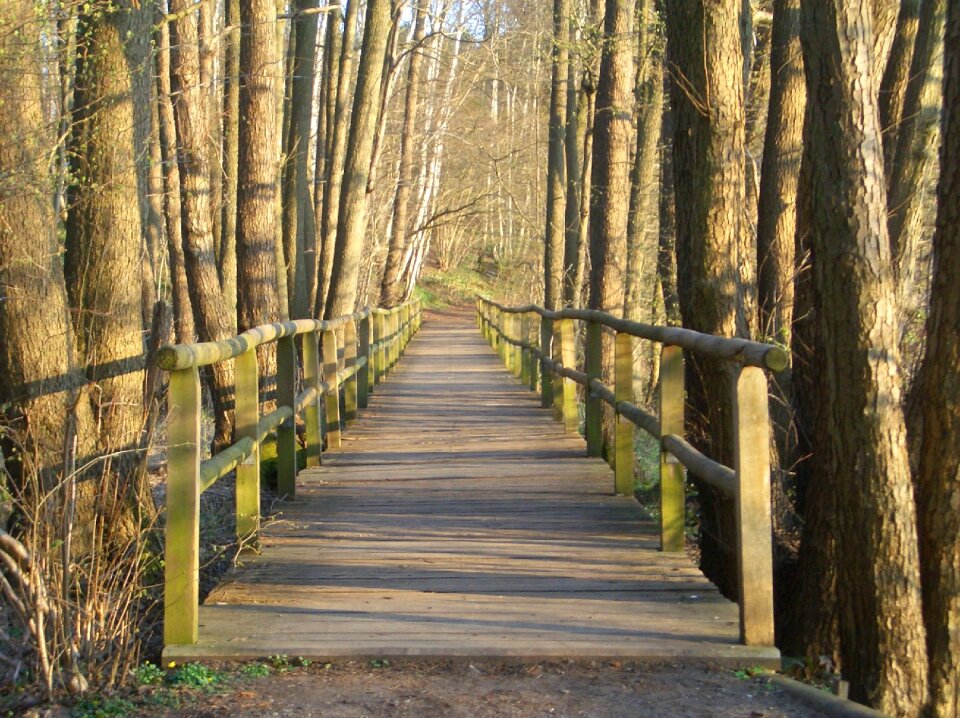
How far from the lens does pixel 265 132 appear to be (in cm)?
1325

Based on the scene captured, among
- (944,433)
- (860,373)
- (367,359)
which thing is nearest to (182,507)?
(860,373)

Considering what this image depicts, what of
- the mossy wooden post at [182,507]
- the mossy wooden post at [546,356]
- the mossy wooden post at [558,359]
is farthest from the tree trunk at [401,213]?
the mossy wooden post at [182,507]

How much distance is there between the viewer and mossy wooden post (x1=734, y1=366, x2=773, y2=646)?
4688 millimetres

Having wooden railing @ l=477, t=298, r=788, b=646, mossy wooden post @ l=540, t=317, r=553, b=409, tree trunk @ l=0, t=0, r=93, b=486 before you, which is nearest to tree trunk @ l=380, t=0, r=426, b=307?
mossy wooden post @ l=540, t=317, r=553, b=409

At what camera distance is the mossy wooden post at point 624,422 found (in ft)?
23.8

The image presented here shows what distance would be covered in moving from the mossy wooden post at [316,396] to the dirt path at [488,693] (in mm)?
3995

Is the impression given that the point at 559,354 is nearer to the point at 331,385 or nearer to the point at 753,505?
the point at 331,385

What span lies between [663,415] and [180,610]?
255 centimetres

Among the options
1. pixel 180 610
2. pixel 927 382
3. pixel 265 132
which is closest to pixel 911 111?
pixel 927 382

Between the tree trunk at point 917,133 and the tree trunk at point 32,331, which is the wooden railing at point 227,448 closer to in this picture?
→ the tree trunk at point 32,331

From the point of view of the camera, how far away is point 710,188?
6930 mm

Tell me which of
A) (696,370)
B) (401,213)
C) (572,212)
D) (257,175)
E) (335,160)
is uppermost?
(335,160)

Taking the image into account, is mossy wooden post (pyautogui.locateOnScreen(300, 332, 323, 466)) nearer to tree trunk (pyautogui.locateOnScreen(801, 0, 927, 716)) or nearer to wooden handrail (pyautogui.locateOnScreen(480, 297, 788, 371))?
wooden handrail (pyautogui.locateOnScreen(480, 297, 788, 371))

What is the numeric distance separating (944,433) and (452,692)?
263cm
